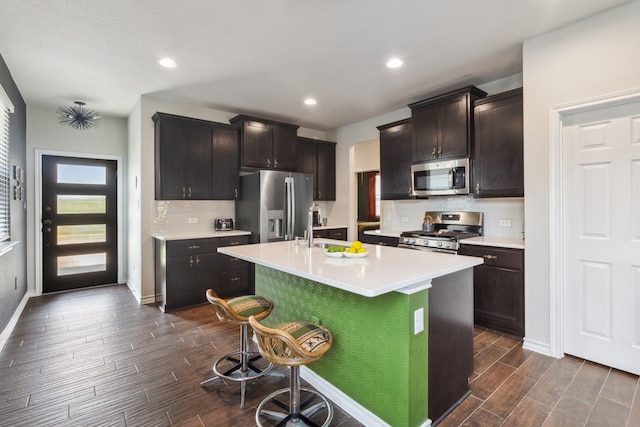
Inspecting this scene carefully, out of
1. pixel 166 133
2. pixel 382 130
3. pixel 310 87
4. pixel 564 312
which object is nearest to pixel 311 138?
pixel 382 130

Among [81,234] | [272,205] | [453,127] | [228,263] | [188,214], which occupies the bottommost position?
[228,263]

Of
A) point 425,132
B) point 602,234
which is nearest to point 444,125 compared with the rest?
point 425,132

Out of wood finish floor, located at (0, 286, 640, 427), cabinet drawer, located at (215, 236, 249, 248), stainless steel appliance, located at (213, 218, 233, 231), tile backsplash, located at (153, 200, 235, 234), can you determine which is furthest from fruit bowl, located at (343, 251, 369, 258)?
tile backsplash, located at (153, 200, 235, 234)

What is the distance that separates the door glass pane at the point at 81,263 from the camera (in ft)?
16.1

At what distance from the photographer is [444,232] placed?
392 centimetres

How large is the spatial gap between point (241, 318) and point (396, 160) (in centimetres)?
332

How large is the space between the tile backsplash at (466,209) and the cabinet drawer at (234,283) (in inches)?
93.4

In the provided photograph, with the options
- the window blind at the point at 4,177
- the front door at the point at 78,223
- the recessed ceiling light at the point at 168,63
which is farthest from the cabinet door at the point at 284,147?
the window blind at the point at 4,177

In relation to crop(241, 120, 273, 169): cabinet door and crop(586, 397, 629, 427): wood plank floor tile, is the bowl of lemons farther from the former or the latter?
crop(241, 120, 273, 169): cabinet door

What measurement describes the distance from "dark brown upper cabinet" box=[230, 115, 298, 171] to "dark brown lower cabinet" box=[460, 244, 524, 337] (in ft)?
10.1

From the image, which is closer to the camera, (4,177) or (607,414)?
(607,414)

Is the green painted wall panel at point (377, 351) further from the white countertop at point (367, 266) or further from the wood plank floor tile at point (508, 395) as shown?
the wood plank floor tile at point (508, 395)

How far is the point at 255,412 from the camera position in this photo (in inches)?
78.8

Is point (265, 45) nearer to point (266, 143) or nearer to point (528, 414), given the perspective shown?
point (266, 143)
